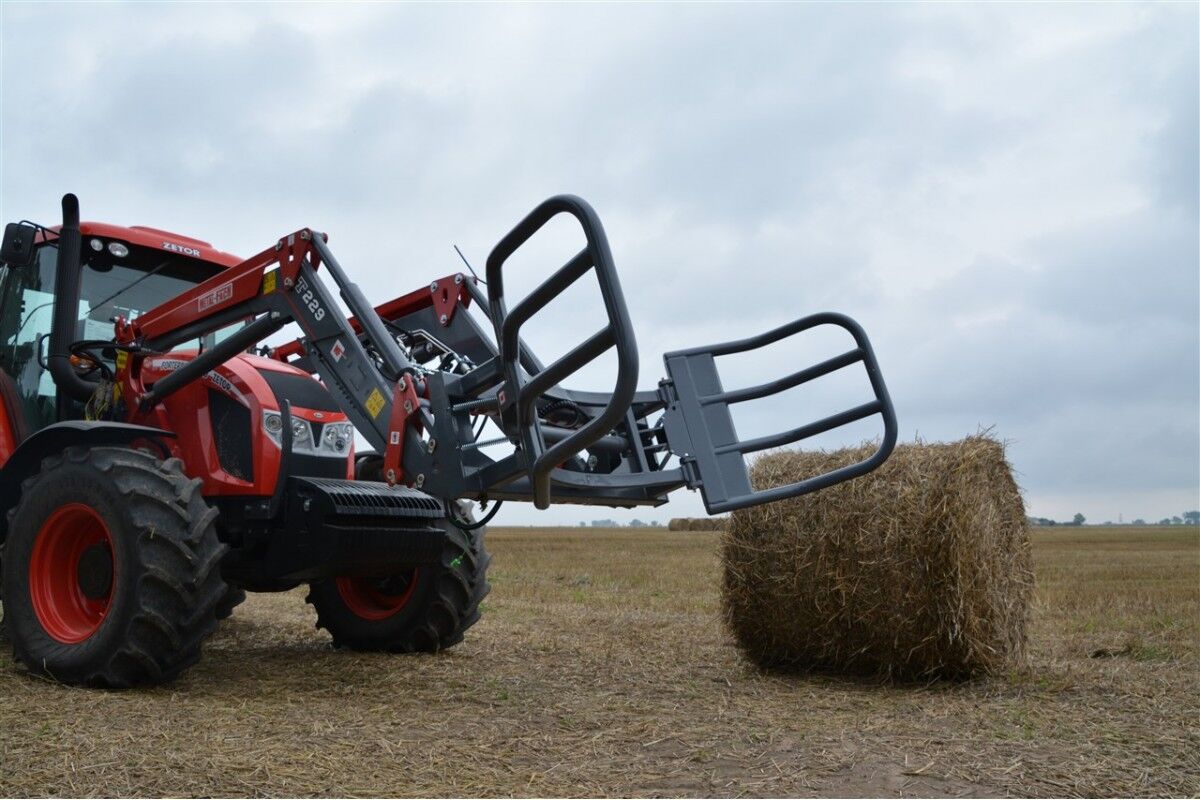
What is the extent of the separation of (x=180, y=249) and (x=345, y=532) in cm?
219

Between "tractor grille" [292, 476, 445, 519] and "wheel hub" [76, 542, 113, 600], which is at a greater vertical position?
"tractor grille" [292, 476, 445, 519]

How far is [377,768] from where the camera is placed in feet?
11.4

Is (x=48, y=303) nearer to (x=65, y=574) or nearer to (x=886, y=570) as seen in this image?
(x=65, y=574)

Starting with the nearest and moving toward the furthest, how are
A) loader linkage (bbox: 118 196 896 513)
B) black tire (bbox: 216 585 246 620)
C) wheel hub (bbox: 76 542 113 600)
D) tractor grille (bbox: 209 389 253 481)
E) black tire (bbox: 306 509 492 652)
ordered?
loader linkage (bbox: 118 196 896 513) → wheel hub (bbox: 76 542 113 600) → tractor grille (bbox: 209 389 253 481) → black tire (bbox: 306 509 492 652) → black tire (bbox: 216 585 246 620)

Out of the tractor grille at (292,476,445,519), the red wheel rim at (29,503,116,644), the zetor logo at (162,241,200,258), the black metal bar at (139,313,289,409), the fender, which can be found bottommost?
the red wheel rim at (29,503,116,644)

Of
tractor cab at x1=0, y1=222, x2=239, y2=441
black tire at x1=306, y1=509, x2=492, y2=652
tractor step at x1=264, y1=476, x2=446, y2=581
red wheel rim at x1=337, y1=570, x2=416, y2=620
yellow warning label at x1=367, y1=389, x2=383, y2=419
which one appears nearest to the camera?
yellow warning label at x1=367, y1=389, x2=383, y2=419

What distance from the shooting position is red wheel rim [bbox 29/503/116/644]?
5070 mm

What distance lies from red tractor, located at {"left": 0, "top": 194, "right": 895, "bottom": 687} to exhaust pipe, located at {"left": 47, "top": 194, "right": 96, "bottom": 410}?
0.04 ft

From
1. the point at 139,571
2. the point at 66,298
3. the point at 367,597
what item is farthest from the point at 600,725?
the point at 66,298

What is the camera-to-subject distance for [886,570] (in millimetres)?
5363

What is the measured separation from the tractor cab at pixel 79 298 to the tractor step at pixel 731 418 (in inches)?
109

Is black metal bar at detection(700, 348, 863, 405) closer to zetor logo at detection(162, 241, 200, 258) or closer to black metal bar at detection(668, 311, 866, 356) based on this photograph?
black metal bar at detection(668, 311, 866, 356)

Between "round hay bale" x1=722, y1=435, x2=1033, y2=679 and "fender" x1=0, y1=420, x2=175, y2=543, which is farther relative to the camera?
"round hay bale" x1=722, y1=435, x2=1033, y2=679

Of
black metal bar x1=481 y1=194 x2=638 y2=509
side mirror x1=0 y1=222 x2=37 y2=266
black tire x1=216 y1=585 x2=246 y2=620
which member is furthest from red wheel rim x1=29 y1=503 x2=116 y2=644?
black metal bar x1=481 y1=194 x2=638 y2=509
